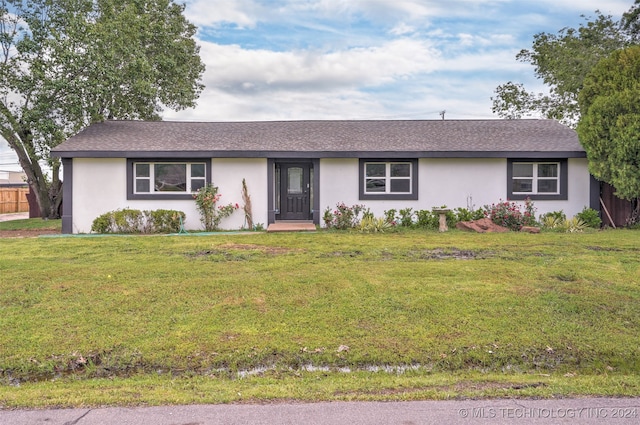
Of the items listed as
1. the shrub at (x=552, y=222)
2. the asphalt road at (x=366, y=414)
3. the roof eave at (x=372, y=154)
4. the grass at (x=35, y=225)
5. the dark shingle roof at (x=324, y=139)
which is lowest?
the asphalt road at (x=366, y=414)

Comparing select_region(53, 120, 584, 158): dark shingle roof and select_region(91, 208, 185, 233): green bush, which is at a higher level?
select_region(53, 120, 584, 158): dark shingle roof

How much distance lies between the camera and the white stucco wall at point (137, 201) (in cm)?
1477

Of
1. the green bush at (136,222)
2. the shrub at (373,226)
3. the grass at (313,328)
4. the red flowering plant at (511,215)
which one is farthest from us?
the red flowering plant at (511,215)

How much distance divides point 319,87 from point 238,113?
471 centimetres

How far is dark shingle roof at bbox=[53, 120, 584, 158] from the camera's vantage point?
48.6 feet

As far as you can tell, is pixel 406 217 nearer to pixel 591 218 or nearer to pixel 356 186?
pixel 356 186

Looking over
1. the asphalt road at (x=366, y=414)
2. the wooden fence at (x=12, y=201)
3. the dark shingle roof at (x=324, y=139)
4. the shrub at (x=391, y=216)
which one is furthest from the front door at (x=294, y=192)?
the wooden fence at (x=12, y=201)

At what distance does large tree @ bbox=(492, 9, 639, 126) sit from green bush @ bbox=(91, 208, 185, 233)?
19.1m

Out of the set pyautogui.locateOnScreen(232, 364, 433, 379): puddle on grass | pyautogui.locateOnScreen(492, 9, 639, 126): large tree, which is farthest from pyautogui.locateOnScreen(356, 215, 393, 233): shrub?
pyautogui.locateOnScreen(492, 9, 639, 126): large tree

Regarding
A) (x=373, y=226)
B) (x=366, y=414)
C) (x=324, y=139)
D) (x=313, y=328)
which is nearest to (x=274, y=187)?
(x=324, y=139)

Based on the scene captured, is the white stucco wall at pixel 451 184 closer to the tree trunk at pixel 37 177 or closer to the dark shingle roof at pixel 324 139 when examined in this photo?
the dark shingle roof at pixel 324 139

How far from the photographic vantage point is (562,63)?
22.9m

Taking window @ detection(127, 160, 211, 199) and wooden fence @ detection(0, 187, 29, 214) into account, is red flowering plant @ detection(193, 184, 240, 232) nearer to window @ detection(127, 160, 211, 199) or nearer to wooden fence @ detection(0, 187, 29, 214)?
window @ detection(127, 160, 211, 199)

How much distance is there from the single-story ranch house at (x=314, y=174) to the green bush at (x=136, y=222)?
1.75 feet
